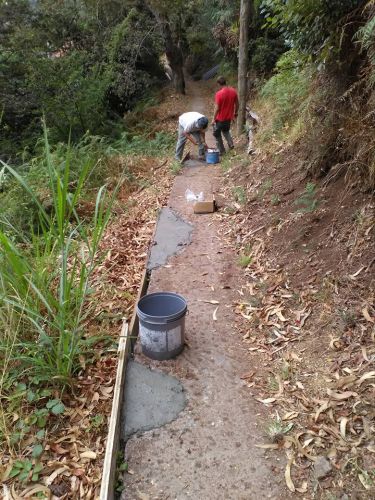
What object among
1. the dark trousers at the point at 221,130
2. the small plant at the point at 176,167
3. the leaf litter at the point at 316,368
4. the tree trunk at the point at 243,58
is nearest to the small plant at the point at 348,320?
the leaf litter at the point at 316,368

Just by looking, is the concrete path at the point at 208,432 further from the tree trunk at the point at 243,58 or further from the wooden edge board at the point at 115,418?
the tree trunk at the point at 243,58

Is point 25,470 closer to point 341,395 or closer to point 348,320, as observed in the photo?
point 341,395

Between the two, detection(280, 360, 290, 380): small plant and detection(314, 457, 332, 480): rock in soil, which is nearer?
detection(314, 457, 332, 480): rock in soil

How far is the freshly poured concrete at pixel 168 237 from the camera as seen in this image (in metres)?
4.77

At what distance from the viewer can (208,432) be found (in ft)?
8.55

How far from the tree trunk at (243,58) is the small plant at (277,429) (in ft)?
25.8

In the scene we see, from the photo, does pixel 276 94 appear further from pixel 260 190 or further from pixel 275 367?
pixel 275 367

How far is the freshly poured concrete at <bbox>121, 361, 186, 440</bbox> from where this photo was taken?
8.75 ft

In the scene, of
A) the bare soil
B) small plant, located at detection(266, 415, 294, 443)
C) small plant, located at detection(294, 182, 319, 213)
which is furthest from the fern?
small plant, located at detection(266, 415, 294, 443)

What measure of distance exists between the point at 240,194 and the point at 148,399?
3.93 meters

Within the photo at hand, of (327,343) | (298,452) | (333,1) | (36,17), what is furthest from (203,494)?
(36,17)

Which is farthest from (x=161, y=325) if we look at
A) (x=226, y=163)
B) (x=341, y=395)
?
(x=226, y=163)

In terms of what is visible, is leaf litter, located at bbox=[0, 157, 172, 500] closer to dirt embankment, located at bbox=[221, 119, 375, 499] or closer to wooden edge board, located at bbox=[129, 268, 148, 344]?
wooden edge board, located at bbox=[129, 268, 148, 344]

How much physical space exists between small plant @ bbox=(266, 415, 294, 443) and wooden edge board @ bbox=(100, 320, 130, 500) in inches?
38.6
